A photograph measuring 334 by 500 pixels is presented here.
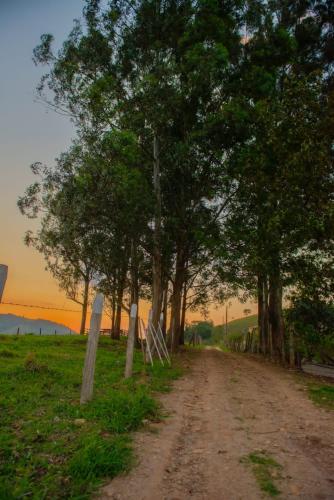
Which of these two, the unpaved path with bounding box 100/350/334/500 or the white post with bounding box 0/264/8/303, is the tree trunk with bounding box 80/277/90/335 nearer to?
the unpaved path with bounding box 100/350/334/500

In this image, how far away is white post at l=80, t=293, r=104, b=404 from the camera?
800 cm

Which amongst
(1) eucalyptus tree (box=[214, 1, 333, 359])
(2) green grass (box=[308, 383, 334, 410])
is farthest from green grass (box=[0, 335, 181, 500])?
(1) eucalyptus tree (box=[214, 1, 333, 359])

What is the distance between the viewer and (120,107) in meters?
21.3

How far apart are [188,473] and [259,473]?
0.90 m

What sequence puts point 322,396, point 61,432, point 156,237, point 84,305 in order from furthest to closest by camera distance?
1. point 84,305
2. point 156,237
3. point 322,396
4. point 61,432

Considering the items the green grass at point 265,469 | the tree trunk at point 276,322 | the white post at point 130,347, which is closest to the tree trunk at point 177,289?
the tree trunk at point 276,322

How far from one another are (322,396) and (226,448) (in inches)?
271

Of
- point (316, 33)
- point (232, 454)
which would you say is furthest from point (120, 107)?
point (232, 454)

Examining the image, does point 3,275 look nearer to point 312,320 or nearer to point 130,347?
point 130,347

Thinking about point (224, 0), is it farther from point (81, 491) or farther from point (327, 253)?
point (81, 491)

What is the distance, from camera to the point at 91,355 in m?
8.19

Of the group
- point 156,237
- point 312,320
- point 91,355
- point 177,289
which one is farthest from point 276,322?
point 91,355

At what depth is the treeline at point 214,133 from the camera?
16.5 m

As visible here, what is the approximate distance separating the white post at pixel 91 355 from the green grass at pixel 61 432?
0.22 metres
